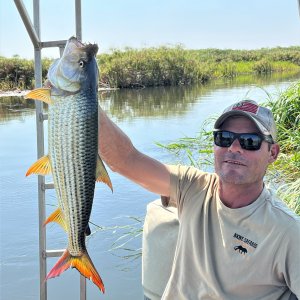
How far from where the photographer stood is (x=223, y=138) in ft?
→ 7.29

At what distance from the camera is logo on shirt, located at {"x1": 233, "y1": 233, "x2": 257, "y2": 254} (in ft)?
6.92

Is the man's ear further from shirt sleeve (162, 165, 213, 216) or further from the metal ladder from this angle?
the metal ladder

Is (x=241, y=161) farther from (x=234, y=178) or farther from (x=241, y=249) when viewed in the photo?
(x=241, y=249)

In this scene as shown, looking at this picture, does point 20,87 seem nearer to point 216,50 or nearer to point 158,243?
point 158,243

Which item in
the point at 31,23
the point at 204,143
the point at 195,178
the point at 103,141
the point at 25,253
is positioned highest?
the point at 31,23

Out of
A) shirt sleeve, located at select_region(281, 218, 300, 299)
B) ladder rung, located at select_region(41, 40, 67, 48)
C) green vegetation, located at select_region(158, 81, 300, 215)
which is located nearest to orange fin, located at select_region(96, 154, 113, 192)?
shirt sleeve, located at select_region(281, 218, 300, 299)

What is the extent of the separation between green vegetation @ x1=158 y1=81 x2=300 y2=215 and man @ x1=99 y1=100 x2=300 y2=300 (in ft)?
7.15

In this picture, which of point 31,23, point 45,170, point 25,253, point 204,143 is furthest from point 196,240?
point 204,143

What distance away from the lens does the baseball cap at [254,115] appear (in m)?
2.21

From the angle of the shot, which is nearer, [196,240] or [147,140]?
[196,240]

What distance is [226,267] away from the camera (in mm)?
2148

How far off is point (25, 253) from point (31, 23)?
11.1 feet

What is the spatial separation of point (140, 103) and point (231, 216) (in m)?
16.5

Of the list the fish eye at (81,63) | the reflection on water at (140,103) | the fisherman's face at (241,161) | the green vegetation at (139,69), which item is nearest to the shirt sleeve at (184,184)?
the fisherman's face at (241,161)
